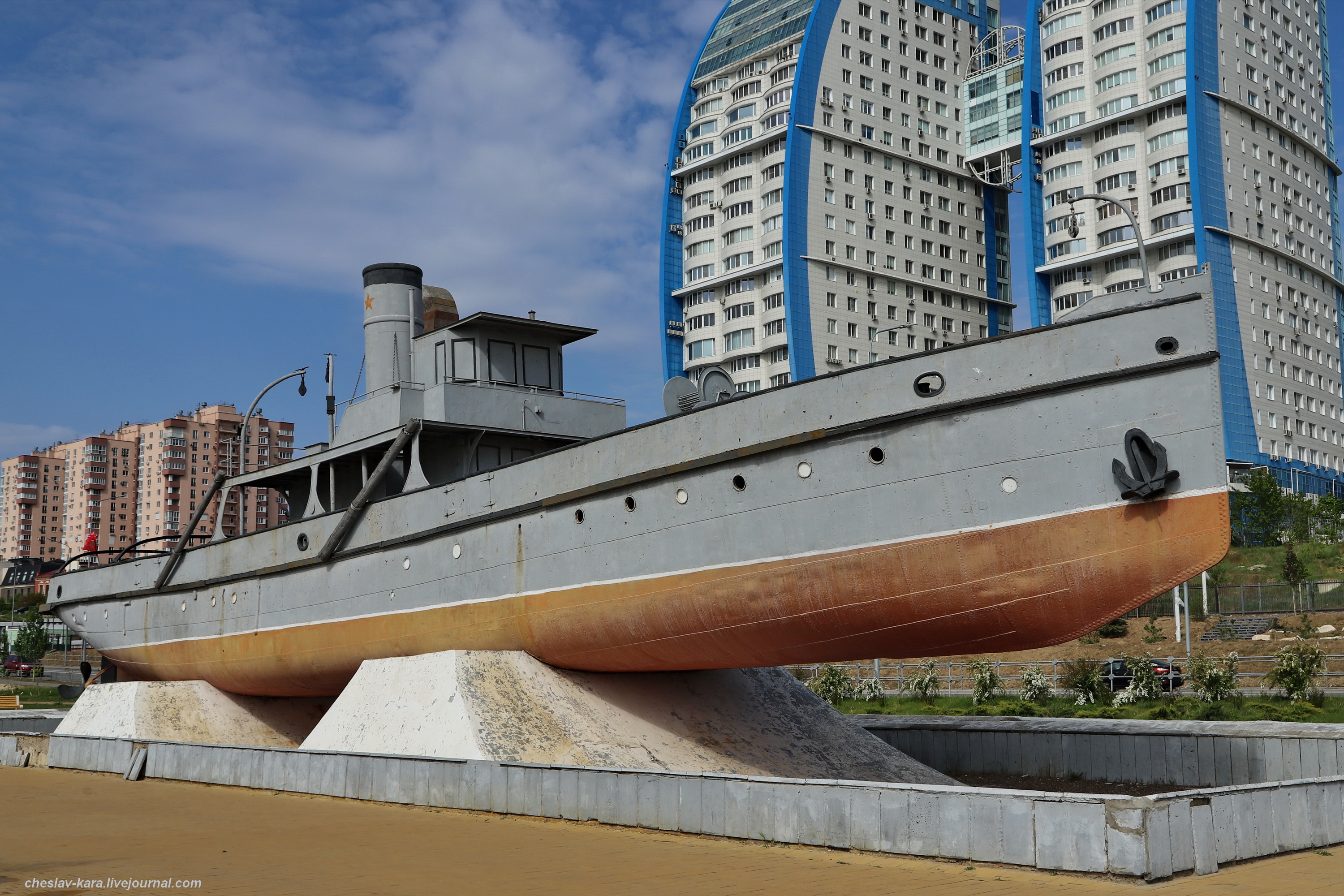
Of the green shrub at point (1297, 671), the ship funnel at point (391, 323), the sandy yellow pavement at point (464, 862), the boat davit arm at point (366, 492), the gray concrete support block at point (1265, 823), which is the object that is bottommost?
the sandy yellow pavement at point (464, 862)

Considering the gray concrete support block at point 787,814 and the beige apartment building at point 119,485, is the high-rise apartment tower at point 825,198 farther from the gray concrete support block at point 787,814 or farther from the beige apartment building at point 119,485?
A: the gray concrete support block at point 787,814

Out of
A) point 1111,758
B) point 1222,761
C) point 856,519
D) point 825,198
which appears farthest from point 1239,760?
point 825,198

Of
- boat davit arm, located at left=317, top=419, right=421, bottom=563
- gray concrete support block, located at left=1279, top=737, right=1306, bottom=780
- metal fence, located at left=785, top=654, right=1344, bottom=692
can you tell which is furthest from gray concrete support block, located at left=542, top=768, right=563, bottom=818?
metal fence, located at left=785, top=654, right=1344, bottom=692

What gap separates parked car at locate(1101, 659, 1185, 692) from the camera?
26656 millimetres

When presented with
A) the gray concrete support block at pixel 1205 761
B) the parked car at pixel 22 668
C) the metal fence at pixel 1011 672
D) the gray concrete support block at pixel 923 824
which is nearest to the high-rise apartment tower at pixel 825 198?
the metal fence at pixel 1011 672

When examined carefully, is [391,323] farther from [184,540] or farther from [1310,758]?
[1310,758]

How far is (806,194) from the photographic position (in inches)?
2761

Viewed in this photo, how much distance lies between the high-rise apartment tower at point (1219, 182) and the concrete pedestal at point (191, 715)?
170 feet

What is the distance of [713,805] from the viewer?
9664 mm

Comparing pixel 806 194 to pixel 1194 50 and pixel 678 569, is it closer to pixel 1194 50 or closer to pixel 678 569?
pixel 1194 50

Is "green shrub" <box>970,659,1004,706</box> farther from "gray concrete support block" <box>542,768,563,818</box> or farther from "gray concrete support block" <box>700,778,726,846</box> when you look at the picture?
"gray concrete support block" <box>700,778,726,846</box>

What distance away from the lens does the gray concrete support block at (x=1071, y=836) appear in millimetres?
7676

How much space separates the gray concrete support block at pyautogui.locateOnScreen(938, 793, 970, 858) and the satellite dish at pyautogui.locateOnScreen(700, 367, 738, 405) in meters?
6.34

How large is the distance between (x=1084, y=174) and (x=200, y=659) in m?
61.0
